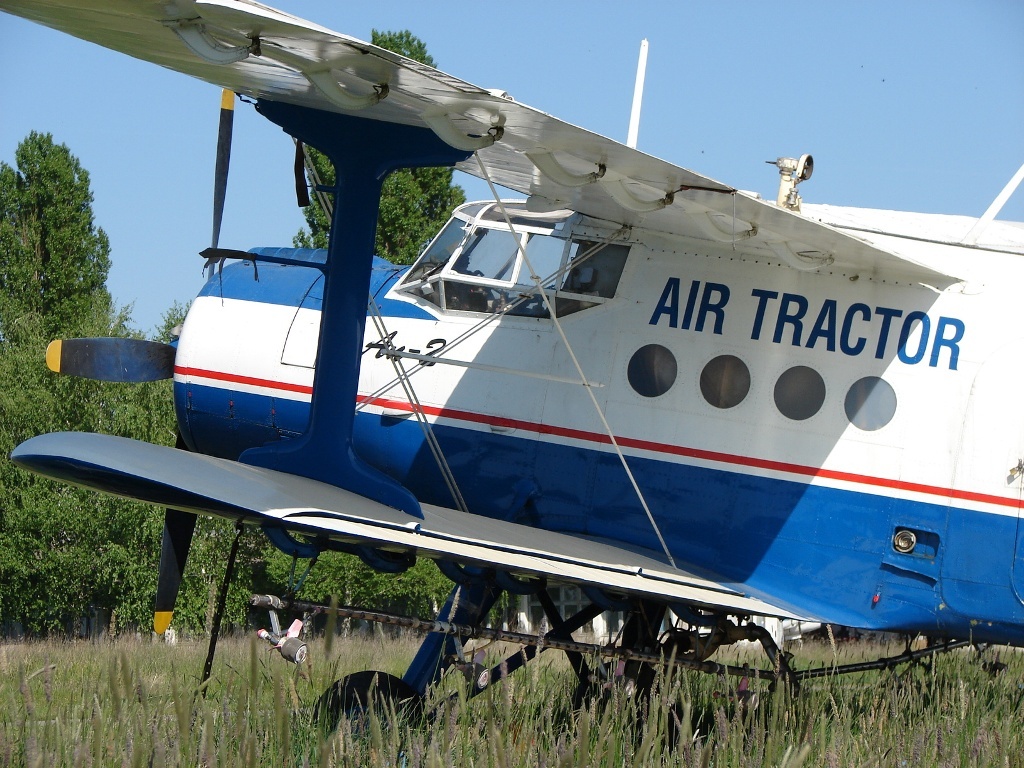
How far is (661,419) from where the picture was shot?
7125 mm

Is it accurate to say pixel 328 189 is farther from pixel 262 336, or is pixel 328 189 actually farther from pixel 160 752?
pixel 160 752

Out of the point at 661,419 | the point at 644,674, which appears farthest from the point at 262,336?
the point at 644,674

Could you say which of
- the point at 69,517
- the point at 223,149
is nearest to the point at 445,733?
the point at 223,149

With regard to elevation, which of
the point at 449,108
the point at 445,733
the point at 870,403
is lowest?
the point at 445,733

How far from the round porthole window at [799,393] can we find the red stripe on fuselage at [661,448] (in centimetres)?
34

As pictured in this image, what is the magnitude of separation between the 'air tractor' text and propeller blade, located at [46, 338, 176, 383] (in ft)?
12.8

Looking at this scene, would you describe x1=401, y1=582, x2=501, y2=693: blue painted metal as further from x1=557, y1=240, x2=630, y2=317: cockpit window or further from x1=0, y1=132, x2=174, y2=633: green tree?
x1=0, y1=132, x2=174, y2=633: green tree

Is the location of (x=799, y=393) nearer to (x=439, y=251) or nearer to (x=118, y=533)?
(x=439, y=251)

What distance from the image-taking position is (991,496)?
21.8ft

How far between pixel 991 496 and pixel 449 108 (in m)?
4.09

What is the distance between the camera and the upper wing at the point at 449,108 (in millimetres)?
4844

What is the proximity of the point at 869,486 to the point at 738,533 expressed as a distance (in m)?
0.88

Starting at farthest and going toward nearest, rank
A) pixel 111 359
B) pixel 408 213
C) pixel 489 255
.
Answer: pixel 408 213
pixel 111 359
pixel 489 255

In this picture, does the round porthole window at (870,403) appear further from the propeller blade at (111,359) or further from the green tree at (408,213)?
the green tree at (408,213)
